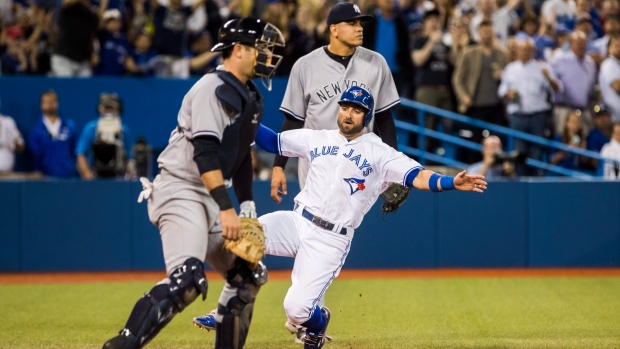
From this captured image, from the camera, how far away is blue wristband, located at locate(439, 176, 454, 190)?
6.23 meters

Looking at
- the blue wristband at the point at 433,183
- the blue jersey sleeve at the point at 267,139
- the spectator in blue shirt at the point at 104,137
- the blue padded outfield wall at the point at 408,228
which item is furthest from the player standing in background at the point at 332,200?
the spectator in blue shirt at the point at 104,137

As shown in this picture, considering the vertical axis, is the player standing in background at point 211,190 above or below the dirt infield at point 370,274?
above

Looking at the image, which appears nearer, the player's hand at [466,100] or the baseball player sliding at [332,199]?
the baseball player sliding at [332,199]

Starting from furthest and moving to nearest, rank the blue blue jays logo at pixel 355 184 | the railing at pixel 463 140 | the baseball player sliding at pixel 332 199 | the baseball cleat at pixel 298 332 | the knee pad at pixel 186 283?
the railing at pixel 463 140 < the baseball cleat at pixel 298 332 < the blue blue jays logo at pixel 355 184 < the baseball player sliding at pixel 332 199 < the knee pad at pixel 186 283

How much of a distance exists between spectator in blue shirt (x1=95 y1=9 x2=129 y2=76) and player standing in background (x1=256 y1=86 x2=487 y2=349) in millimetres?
9058

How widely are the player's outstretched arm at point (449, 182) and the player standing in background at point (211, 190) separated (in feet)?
4.10

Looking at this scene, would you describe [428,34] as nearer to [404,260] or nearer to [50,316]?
[404,260]

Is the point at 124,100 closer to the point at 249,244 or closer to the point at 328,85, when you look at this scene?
the point at 328,85

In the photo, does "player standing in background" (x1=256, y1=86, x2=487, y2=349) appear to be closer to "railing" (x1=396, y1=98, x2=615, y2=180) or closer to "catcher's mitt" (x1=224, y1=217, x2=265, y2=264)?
"catcher's mitt" (x1=224, y1=217, x2=265, y2=264)

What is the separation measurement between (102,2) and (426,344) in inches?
410

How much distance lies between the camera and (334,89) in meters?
7.48

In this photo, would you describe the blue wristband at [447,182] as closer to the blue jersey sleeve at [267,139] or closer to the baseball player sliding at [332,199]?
the baseball player sliding at [332,199]

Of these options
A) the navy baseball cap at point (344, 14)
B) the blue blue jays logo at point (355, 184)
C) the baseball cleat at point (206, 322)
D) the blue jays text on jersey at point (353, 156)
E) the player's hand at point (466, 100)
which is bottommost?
the baseball cleat at point (206, 322)

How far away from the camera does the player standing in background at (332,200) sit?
258 inches
